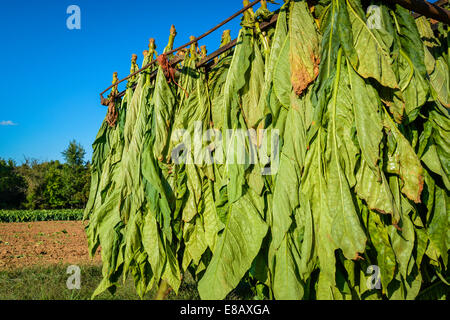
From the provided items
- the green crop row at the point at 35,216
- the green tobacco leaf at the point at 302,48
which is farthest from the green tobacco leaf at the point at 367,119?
the green crop row at the point at 35,216

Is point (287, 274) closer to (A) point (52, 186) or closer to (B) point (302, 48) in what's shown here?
(B) point (302, 48)

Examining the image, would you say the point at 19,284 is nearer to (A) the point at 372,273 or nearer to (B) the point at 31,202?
(A) the point at 372,273

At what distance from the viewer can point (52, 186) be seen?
37125 millimetres

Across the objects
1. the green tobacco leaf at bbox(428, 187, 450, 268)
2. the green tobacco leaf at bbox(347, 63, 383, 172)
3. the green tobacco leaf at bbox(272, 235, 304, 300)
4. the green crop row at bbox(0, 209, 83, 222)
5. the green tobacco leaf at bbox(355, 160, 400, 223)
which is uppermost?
the green tobacco leaf at bbox(347, 63, 383, 172)

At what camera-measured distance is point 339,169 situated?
118 centimetres

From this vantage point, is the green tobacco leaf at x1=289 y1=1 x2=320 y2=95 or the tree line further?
the tree line

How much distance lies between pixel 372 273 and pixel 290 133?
64 centimetres

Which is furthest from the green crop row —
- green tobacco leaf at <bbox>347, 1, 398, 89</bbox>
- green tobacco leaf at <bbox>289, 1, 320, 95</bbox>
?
green tobacco leaf at <bbox>347, 1, 398, 89</bbox>

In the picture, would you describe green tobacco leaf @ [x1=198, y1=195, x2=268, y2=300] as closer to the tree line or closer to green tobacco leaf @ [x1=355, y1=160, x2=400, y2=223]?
green tobacco leaf @ [x1=355, y1=160, x2=400, y2=223]

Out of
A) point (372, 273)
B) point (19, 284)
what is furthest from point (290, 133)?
point (19, 284)

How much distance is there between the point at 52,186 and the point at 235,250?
41677 mm

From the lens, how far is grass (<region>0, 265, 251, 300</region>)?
390cm

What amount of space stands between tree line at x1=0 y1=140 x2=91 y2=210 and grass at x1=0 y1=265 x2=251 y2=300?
1277 inches

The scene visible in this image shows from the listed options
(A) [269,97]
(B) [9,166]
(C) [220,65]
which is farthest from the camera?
(B) [9,166]
